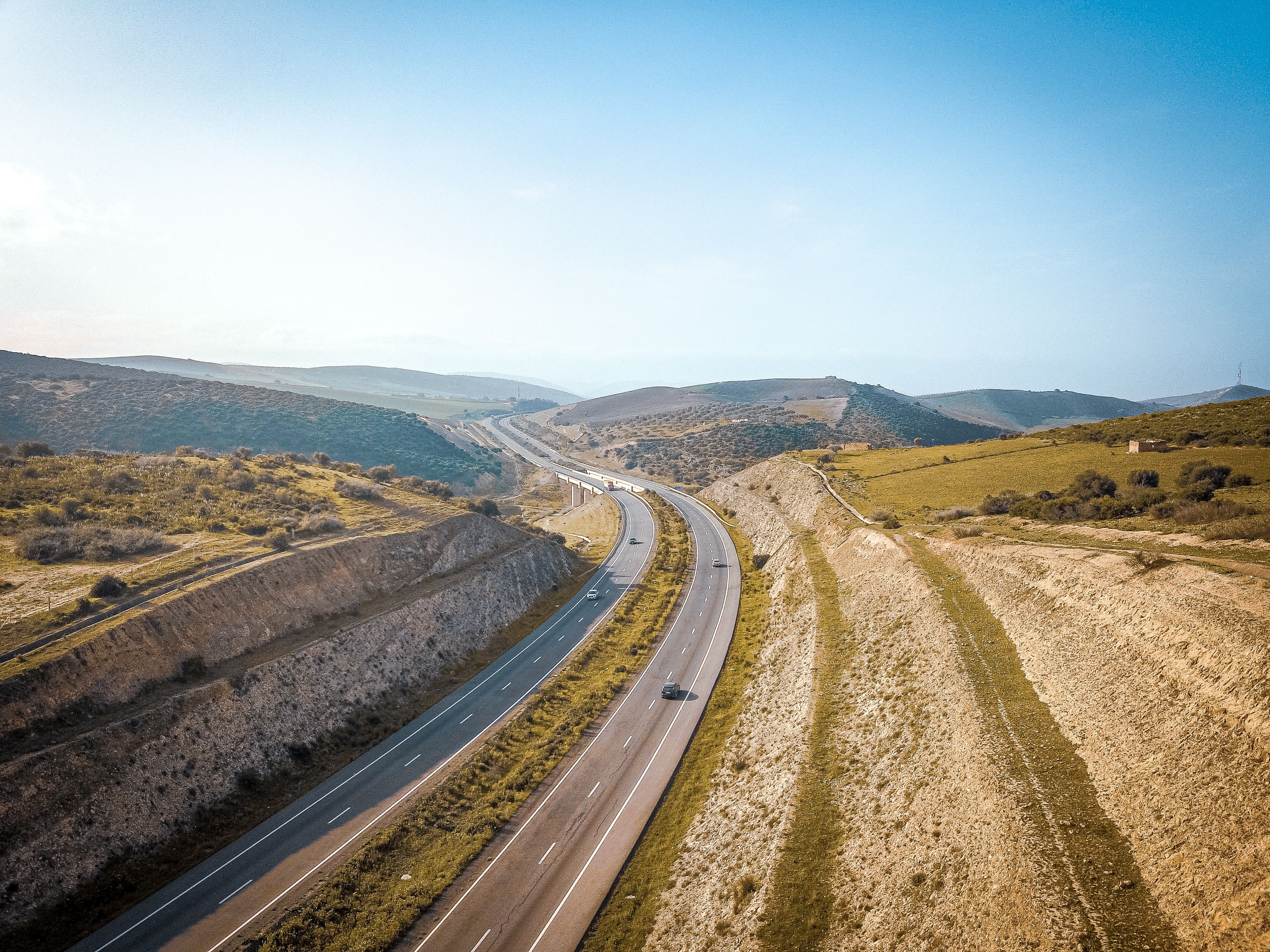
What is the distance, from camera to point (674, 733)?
33.9 m

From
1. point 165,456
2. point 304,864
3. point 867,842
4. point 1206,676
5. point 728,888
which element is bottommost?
point 304,864

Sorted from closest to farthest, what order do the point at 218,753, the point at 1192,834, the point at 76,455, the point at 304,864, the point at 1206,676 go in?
the point at 1192,834 < the point at 1206,676 < the point at 304,864 < the point at 218,753 < the point at 76,455

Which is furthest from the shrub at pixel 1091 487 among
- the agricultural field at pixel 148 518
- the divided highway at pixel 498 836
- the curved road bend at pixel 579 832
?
the agricultural field at pixel 148 518

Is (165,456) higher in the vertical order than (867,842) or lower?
higher

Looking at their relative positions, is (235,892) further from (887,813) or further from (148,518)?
(148,518)

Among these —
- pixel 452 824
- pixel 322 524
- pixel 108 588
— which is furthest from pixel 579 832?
pixel 322 524

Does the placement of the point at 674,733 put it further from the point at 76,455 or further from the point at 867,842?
the point at 76,455

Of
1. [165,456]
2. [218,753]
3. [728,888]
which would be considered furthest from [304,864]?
[165,456]

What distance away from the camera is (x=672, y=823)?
86.6 ft

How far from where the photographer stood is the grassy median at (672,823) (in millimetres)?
21109

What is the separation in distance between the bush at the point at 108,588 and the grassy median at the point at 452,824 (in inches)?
886

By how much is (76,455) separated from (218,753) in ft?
160

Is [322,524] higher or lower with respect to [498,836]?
higher

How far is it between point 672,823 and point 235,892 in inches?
720
